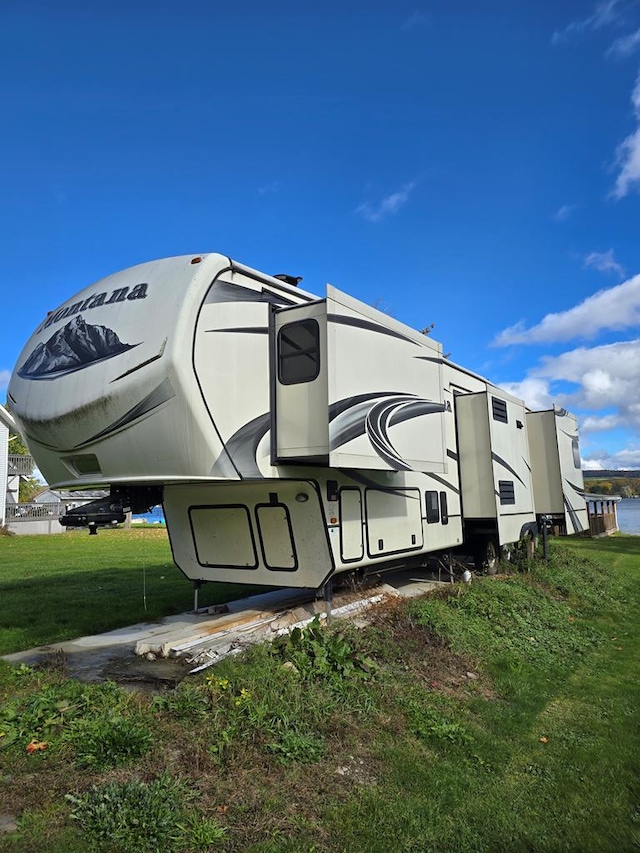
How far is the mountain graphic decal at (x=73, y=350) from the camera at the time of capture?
5297 millimetres

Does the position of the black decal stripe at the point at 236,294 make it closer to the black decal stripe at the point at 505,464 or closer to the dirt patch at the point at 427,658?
the dirt patch at the point at 427,658

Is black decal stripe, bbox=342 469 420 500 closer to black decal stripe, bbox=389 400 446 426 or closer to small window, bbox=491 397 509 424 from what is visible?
black decal stripe, bbox=389 400 446 426

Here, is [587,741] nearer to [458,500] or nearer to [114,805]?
[114,805]

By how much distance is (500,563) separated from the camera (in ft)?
36.4

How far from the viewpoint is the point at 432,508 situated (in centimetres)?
891

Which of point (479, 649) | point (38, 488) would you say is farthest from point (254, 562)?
point (38, 488)

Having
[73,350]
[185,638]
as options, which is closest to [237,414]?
[73,350]

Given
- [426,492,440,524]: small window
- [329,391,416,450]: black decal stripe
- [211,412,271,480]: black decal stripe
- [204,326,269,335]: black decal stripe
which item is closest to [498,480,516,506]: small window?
[426,492,440,524]: small window

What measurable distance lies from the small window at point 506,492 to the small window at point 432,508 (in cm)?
157

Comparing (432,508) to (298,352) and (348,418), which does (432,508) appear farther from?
(298,352)

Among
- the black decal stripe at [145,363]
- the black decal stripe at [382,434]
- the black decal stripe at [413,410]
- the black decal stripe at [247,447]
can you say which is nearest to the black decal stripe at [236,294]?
the black decal stripe at [145,363]

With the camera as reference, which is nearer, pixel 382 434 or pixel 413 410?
pixel 382 434

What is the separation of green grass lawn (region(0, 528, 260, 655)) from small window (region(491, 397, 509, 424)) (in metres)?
5.53

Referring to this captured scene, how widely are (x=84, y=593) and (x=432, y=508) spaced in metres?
6.35
